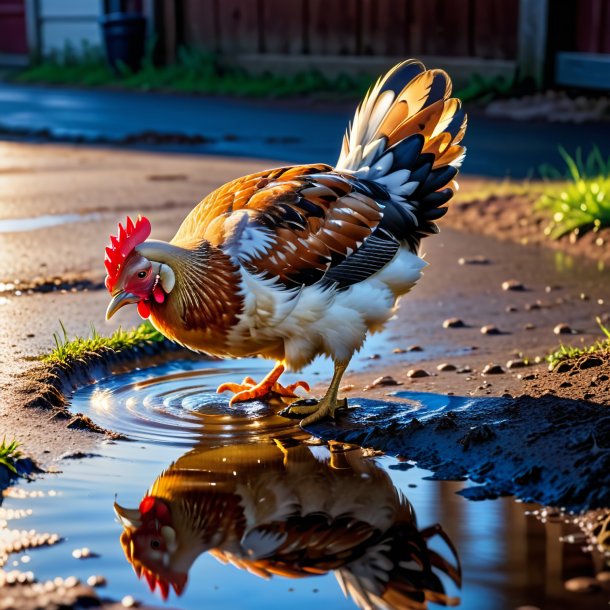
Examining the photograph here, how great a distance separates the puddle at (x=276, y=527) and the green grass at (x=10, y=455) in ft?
0.41

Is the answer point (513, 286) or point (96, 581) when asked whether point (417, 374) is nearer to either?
point (513, 286)

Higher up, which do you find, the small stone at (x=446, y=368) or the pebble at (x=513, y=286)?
the small stone at (x=446, y=368)

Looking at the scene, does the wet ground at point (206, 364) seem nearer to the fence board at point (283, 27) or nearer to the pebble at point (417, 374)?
the pebble at point (417, 374)

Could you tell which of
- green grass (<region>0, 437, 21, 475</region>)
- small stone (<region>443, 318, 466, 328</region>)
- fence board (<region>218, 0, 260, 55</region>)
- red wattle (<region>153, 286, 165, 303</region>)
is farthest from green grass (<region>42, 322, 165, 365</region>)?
fence board (<region>218, 0, 260, 55</region>)

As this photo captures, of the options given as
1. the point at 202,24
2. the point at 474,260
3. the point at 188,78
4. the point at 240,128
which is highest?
the point at 202,24

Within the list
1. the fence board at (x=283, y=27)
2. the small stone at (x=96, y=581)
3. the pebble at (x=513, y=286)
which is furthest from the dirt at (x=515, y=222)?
the fence board at (x=283, y=27)

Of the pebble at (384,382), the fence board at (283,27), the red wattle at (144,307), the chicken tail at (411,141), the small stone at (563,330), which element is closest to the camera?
the red wattle at (144,307)

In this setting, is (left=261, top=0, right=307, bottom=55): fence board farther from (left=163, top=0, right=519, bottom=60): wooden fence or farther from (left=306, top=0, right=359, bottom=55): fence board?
(left=306, top=0, right=359, bottom=55): fence board

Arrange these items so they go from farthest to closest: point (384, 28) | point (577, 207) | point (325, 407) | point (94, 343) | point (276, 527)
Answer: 1. point (384, 28)
2. point (577, 207)
3. point (94, 343)
4. point (325, 407)
5. point (276, 527)

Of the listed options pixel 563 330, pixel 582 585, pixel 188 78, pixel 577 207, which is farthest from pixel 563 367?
pixel 188 78

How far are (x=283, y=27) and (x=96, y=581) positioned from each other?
15.6 m

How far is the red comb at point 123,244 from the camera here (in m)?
4.41

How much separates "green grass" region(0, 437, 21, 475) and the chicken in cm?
66

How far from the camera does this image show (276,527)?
12.2ft
